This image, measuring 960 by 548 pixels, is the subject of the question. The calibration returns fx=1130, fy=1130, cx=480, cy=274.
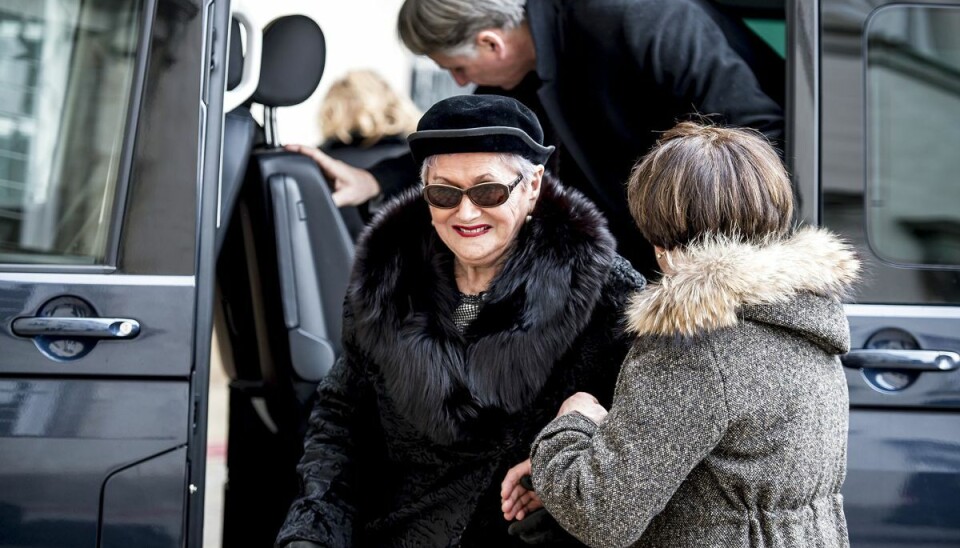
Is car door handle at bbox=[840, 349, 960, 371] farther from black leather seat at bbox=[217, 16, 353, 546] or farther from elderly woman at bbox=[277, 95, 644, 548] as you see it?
black leather seat at bbox=[217, 16, 353, 546]

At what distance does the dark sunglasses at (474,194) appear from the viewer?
2.00m

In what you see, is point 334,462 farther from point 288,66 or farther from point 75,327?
point 288,66

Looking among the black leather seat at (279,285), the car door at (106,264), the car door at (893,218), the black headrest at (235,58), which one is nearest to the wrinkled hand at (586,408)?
the car door at (893,218)

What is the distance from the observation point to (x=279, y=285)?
2859 millimetres

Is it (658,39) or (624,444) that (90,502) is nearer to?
(624,444)

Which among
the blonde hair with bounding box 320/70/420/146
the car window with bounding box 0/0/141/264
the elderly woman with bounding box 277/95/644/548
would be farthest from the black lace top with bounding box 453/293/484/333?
the blonde hair with bounding box 320/70/420/146

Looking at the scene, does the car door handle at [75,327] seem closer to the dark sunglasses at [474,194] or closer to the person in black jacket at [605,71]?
the dark sunglasses at [474,194]

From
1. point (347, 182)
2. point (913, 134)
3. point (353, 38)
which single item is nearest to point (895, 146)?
point (913, 134)

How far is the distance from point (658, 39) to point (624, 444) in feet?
4.83

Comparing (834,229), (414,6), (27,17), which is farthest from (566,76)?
(27,17)

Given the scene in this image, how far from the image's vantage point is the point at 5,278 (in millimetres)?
2164

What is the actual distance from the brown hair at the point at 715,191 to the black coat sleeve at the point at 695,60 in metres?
0.88

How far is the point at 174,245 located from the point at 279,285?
693 millimetres

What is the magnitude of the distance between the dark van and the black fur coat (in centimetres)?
30
